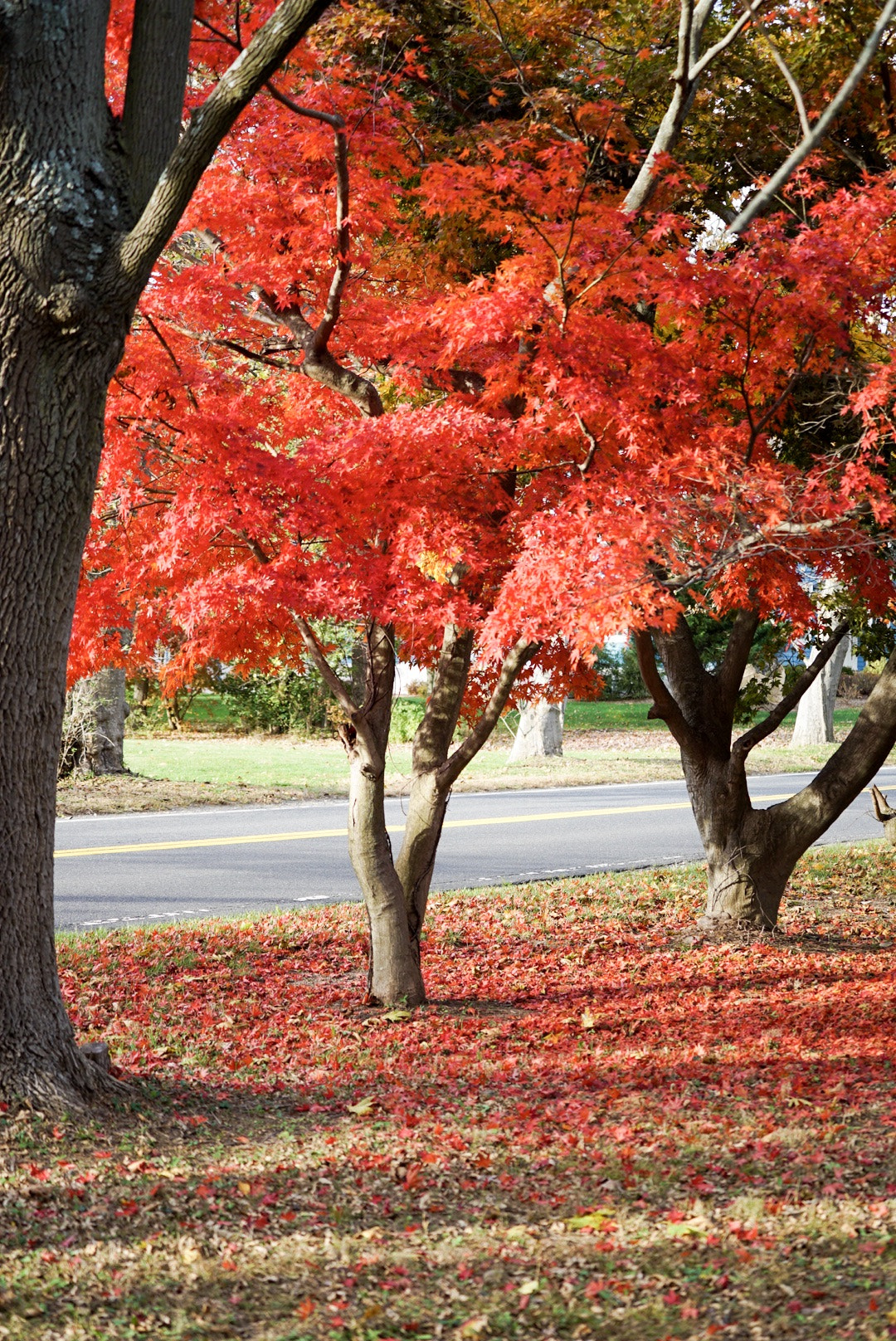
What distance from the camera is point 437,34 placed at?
363 inches

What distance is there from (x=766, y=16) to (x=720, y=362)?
143 inches

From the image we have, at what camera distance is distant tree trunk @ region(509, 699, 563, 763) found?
2475 cm

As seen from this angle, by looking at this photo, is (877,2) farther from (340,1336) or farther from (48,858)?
(340,1336)

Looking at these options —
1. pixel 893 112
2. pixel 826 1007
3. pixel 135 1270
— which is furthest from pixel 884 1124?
pixel 893 112

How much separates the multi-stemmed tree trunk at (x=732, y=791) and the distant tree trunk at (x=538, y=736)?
48.4 ft

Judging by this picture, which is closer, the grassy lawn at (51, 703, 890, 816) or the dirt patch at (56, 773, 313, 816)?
the dirt patch at (56, 773, 313, 816)

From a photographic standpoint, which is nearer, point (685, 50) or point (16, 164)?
point (16, 164)

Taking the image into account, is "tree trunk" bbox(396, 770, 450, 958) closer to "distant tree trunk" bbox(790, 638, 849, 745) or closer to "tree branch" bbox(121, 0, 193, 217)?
"tree branch" bbox(121, 0, 193, 217)

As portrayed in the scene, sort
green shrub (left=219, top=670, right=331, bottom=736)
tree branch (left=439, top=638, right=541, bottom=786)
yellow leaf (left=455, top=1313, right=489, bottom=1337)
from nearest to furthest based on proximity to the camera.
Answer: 1. yellow leaf (left=455, top=1313, right=489, bottom=1337)
2. tree branch (left=439, top=638, right=541, bottom=786)
3. green shrub (left=219, top=670, right=331, bottom=736)

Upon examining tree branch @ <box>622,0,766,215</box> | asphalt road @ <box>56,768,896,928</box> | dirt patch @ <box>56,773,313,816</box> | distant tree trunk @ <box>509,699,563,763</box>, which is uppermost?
tree branch @ <box>622,0,766,215</box>

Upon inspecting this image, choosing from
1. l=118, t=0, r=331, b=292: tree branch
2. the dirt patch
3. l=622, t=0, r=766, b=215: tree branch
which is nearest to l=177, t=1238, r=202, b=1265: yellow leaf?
l=118, t=0, r=331, b=292: tree branch

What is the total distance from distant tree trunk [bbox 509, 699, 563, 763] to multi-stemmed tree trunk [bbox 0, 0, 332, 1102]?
64.6ft

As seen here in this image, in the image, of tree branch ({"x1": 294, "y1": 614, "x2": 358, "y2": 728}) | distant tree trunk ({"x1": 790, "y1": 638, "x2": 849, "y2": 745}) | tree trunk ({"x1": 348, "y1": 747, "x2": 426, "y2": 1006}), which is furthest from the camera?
distant tree trunk ({"x1": 790, "y1": 638, "x2": 849, "y2": 745})

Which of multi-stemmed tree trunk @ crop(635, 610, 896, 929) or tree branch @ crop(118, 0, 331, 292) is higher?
tree branch @ crop(118, 0, 331, 292)
